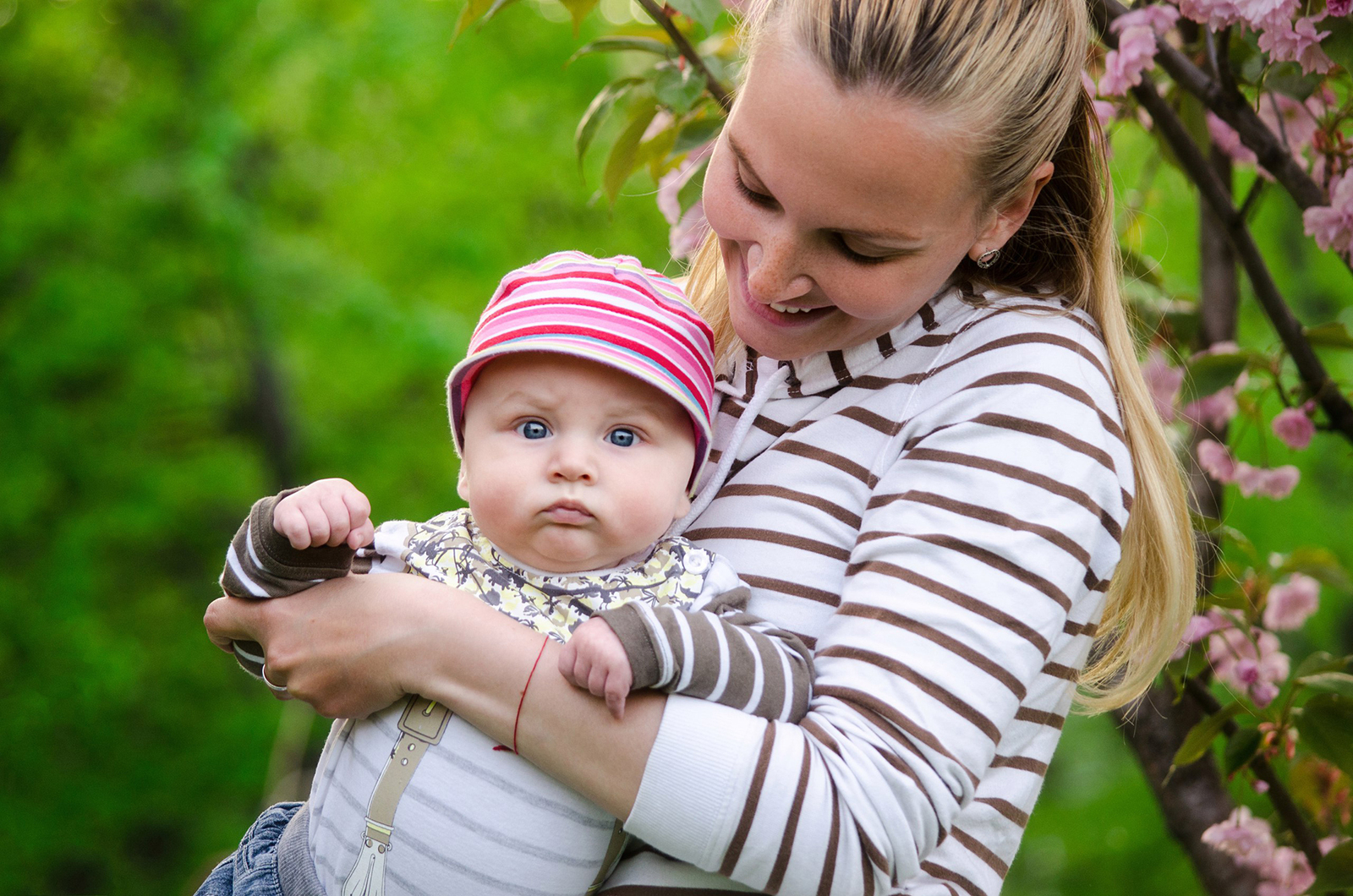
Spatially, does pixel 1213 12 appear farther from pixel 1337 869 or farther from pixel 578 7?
pixel 1337 869

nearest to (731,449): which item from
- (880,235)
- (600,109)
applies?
(880,235)

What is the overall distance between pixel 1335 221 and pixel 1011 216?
0.77 metres

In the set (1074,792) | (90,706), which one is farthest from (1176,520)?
(1074,792)

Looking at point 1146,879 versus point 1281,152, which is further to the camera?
point 1146,879

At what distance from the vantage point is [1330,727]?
1.88 meters

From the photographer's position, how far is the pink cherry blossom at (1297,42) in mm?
1688

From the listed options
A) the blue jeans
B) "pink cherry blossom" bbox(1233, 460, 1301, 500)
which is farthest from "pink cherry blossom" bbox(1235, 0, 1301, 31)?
the blue jeans

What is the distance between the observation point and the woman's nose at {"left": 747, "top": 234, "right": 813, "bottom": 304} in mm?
1354

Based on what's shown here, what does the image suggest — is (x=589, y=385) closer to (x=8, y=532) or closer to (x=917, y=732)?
(x=917, y=732)

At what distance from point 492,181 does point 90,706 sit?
4.44 metres

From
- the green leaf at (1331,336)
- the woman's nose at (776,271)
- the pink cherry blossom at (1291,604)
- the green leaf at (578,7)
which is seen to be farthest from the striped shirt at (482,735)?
the pink cherry blossom at (1291,604)

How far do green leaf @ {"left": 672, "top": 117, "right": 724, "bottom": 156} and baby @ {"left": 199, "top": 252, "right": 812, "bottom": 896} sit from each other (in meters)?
0.63

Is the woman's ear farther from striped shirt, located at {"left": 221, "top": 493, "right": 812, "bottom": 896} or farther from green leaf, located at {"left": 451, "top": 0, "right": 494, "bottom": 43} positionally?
green leaf, located at {"left": 451, "top": 0, "right": 494, "bottom": 43}

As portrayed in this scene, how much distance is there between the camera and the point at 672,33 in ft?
6.47
